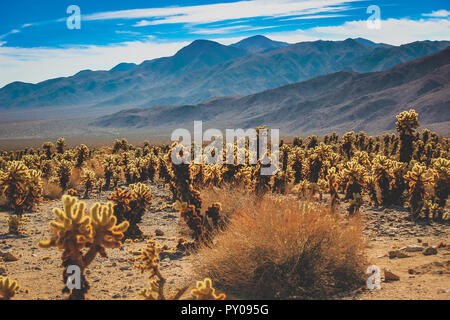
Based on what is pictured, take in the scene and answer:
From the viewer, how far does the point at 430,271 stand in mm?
6270

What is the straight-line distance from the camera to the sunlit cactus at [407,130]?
44.9 feet

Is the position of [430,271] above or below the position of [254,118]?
below

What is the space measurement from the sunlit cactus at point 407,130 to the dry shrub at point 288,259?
858 cm

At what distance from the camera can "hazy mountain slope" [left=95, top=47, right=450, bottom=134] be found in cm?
8778

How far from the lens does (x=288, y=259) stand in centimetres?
589

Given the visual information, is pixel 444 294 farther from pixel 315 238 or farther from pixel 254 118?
pixel 254 118

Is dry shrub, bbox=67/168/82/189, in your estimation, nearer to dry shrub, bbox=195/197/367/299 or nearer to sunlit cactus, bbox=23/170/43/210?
sunlit cactus, bbox=23/170/43/210

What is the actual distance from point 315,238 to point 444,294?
1.81m

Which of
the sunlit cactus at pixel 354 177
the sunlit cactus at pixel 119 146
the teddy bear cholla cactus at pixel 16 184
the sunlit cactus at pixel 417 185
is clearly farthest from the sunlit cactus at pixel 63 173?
the sunlit cactus at pixel 119 146

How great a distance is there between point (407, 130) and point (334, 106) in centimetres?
9548

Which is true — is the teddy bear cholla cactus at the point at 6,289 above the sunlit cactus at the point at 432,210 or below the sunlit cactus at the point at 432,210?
below

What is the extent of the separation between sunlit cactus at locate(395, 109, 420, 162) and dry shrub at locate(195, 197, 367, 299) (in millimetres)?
8583

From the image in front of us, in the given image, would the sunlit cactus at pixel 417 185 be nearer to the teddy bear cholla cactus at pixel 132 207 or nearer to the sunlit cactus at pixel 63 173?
the teddy bear cholla cactus at pixel 132 207
